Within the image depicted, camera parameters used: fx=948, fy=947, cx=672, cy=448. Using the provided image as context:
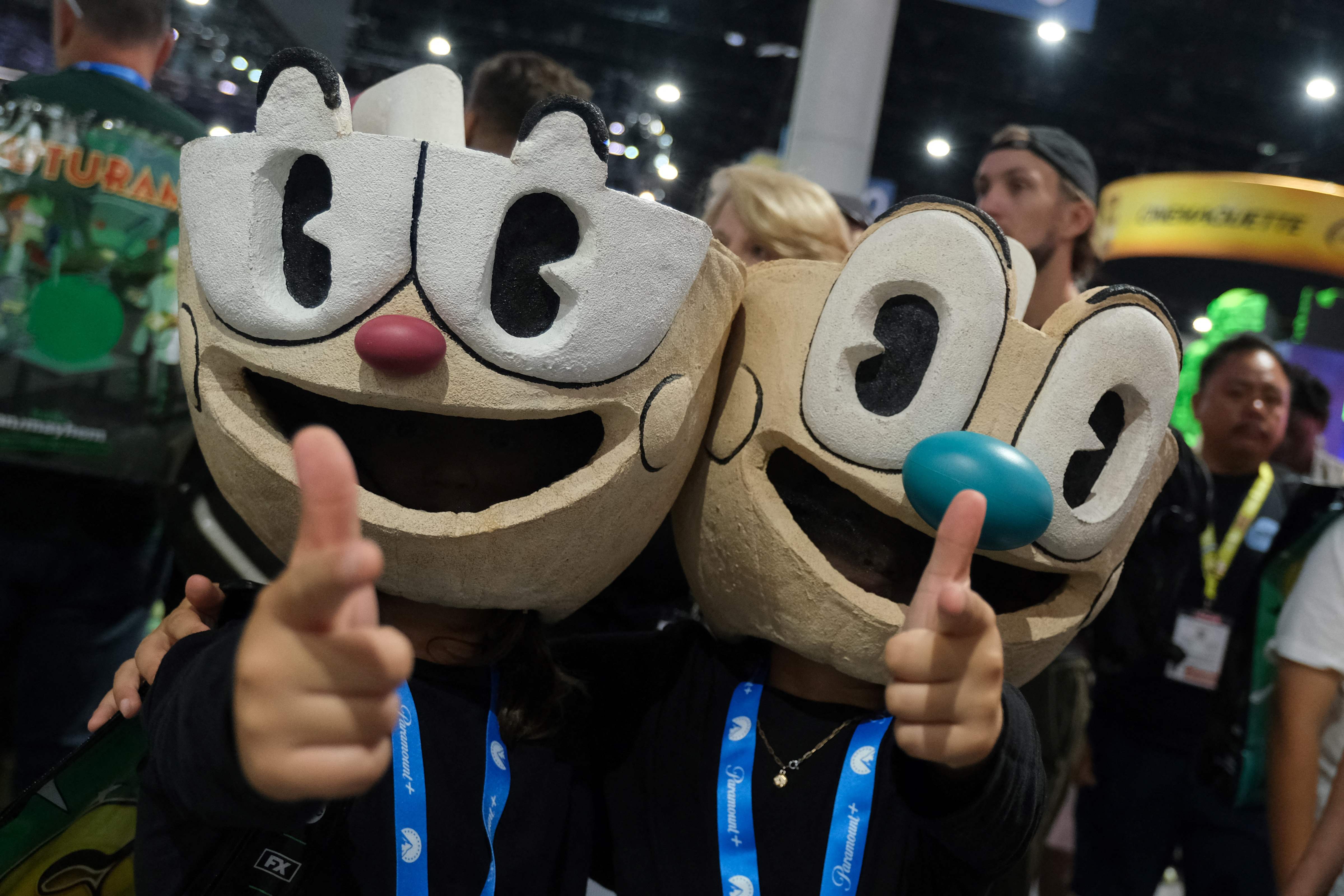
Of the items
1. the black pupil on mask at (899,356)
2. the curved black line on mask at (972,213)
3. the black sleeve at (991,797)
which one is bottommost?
the black sleeve at (991,797)

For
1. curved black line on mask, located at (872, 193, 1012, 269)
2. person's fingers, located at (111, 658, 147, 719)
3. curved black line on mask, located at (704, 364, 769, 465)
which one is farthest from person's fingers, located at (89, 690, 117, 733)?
curved black line on mask, located at (872, 193, 1012, 269)

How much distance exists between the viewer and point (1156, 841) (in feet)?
7.32

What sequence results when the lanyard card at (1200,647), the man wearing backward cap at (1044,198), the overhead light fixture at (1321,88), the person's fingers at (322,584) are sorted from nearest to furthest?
the person's fingers at (322,584) < the man wearing backward cap at (1044,198) < the lanyard card at (1200,647) < the overhead light fixture at (1321,88)

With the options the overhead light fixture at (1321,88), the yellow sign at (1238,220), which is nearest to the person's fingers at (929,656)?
the yellow sign at (1238,220)

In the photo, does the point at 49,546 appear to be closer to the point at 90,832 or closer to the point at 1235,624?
the point at 90,832

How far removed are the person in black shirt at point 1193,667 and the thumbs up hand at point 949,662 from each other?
1197 mm

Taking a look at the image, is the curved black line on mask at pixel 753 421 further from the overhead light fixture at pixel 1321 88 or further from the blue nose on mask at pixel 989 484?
the overhead light fixture at pixel 1321 88

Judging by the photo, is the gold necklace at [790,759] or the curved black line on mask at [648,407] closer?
the curved black line on mask at [648,407]

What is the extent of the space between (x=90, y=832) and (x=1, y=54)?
1592 millimetres

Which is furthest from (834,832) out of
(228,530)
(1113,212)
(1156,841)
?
(1113,212)

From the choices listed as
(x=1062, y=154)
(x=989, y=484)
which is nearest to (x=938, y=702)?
(x=989, y=484)

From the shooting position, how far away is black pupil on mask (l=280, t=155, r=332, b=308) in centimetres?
92

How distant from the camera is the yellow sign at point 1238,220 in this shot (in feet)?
16.9

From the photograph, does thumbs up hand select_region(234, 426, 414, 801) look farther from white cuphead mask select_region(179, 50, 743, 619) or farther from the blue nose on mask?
the blue nose on mask
